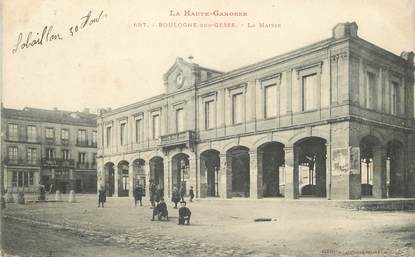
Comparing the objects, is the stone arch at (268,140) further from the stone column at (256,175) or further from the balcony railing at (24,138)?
the balcony railing at (24,138)

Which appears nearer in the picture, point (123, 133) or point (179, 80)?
point (179, 80)

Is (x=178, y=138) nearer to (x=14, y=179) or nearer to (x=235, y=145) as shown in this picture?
(x=235, y=145)

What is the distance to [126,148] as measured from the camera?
35.7m

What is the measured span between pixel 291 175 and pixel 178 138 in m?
8.88

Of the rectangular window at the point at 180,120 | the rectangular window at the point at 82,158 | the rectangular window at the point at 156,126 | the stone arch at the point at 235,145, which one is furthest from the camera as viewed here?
the rectangular window at the point at 82,158

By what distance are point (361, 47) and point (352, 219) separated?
8.95m

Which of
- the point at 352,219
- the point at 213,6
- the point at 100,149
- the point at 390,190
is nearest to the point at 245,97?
the point at 390,190

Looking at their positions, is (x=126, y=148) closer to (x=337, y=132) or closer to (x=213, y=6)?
(x=337, y=132)

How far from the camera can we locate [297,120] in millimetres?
22000

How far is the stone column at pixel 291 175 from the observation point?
22125mm

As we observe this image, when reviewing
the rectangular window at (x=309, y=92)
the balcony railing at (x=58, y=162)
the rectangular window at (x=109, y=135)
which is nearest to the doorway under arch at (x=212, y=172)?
the rectangular window at (x=309, y=92)

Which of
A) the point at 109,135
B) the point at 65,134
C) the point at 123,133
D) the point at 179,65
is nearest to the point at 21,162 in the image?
the point at 65,134

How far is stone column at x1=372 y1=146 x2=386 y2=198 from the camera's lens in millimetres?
21594

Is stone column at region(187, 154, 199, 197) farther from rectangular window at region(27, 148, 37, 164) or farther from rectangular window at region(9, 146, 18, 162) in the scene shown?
rectangular window at region(27, 148, 37, 164)
